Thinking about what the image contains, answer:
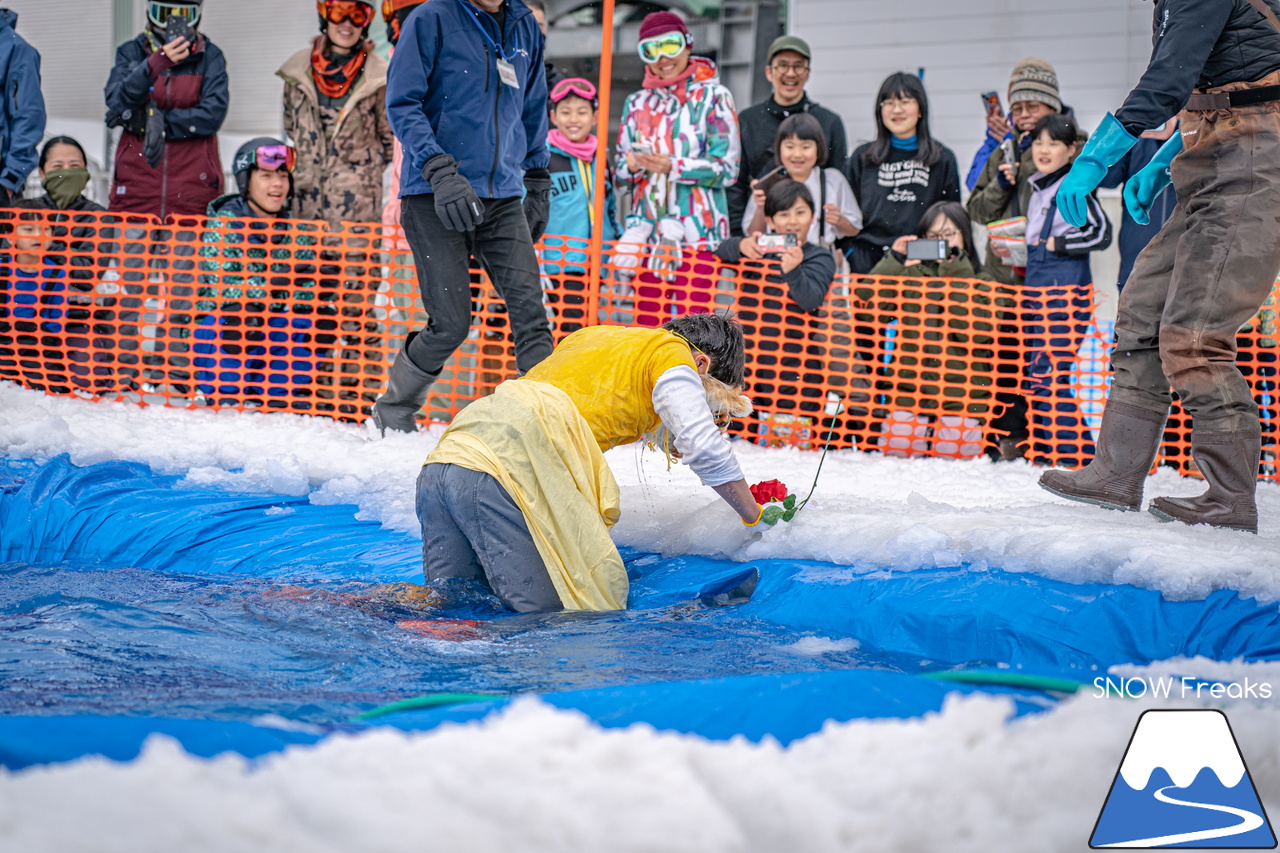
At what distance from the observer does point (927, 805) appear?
4.97 feet

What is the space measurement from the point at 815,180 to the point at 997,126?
50.3 inches

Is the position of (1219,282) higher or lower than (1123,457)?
higher

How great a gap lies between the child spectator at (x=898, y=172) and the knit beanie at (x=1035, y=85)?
51 cm

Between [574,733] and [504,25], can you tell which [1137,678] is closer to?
[574,733]

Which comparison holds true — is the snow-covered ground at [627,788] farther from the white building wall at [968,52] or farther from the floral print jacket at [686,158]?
the white building wall at [968,52]

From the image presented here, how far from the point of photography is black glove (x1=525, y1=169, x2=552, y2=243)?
5.04 meters

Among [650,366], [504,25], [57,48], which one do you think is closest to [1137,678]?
[650,366]

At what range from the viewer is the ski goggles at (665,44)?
6.41 m

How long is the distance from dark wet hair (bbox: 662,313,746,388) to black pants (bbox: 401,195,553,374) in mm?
1527

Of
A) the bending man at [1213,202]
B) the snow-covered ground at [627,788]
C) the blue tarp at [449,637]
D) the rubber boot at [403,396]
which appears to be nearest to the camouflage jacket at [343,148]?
the rubber boot at [403,396]

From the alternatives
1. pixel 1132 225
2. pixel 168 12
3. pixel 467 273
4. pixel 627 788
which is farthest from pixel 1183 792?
pixel 168 12

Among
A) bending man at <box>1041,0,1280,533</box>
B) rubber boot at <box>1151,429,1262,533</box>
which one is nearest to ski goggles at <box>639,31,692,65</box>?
bending man at <box>1041,0,1280,533</box>

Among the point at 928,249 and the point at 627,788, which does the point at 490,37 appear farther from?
the point at 627,788

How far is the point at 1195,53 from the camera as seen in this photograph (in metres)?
3.10
